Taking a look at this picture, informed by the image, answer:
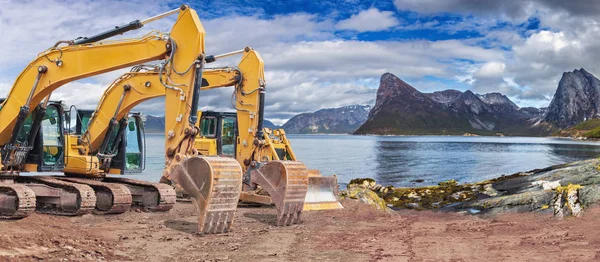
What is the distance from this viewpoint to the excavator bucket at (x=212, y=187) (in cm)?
1236

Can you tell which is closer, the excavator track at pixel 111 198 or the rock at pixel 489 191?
the excavator track at pixel 111 198

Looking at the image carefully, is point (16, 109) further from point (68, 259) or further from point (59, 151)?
point (68, 259)

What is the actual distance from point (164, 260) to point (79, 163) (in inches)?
271

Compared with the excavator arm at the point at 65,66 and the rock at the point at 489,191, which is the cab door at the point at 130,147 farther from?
the rock at the point at 489,191

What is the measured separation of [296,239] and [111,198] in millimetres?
4652

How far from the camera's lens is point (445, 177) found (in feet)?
166

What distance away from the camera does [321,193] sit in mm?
20766

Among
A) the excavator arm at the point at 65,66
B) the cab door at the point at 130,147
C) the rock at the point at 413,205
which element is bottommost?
the rock at the point at 413,205

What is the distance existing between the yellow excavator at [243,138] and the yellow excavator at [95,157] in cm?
51

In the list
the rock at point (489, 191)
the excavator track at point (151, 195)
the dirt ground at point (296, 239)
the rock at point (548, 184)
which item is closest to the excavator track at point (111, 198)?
the dirt ground at point (296, 239)

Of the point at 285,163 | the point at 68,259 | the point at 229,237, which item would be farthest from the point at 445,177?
the point at 68,259

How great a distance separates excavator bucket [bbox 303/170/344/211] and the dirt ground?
2.85m

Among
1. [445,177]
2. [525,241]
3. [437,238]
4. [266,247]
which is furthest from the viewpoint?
[445,177]

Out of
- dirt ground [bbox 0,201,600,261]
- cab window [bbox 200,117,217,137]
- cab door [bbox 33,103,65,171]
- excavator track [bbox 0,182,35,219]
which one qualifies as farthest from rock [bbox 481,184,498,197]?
excavator track [bbox 0,182,35,219]
